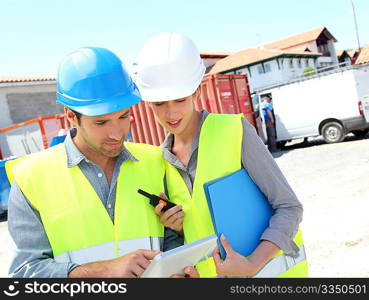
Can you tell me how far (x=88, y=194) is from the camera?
170cm

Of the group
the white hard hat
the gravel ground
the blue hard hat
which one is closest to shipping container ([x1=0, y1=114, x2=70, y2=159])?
the gravel ground

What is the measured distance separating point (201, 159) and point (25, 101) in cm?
2131

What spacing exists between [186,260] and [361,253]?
3249 mm

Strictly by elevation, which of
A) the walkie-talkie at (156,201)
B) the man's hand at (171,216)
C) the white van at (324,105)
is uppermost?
the walkie-talkie at (156,201)


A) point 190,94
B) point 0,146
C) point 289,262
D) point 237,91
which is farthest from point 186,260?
point 0,146

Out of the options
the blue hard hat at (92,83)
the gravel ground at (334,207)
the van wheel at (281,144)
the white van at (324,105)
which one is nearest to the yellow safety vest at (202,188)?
the blue hard hat at (92,83)

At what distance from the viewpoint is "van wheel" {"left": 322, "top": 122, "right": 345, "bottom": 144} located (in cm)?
1166

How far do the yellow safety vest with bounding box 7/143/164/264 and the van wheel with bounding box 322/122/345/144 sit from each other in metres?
10.9

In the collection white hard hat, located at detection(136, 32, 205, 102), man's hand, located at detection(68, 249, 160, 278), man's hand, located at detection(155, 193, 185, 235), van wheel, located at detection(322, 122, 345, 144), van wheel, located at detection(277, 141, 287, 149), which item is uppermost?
white hard hat, located at detection(136, 32, 205, 102)

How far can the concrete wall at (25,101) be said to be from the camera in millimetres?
20489

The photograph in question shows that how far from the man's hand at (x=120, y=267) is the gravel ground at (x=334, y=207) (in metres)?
2.88

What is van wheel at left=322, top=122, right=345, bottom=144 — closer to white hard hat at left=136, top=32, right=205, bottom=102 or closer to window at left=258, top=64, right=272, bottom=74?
white hard hat at left=136, top=32, right=205, bottom=102

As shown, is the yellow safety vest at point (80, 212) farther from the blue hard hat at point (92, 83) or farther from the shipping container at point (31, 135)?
the shipping container at point (31, 135)

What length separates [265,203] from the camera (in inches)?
72.5
